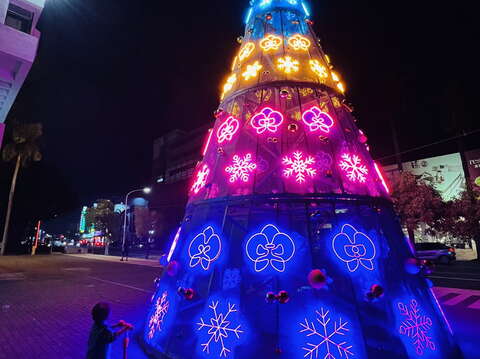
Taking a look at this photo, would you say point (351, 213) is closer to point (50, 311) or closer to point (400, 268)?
point (400, 268)

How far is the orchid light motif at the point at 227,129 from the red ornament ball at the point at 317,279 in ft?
11.8

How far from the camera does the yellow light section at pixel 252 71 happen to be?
7.07m

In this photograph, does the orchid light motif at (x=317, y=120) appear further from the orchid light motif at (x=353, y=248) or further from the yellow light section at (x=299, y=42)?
the orchid light motif at (x=353, y=248)

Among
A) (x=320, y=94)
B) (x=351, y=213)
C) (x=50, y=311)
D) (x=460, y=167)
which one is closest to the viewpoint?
(x=351, y=213)

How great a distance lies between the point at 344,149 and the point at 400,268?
256 centimetres

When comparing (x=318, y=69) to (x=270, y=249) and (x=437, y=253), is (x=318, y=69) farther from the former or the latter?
(x=437, y=253)

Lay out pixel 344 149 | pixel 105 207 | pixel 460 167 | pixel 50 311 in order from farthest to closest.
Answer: pixel 105 207 < pixel 460 167 < pixel 50 311 < pixel 344 149

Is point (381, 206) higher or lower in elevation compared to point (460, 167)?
lower

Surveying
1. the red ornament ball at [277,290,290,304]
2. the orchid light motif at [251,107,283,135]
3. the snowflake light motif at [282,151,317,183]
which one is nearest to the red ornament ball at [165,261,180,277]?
the red ornament ball at [277,290,290,304]

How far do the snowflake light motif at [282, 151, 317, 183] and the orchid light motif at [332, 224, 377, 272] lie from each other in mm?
1223

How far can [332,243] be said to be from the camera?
4.78 m

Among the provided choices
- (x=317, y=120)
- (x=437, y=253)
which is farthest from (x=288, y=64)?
(x=437, y=253)

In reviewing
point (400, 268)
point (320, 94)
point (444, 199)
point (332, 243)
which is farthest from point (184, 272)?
point (444, 199)

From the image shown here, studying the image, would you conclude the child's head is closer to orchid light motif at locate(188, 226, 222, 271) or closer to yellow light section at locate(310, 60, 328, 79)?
orchid light motif at locate(188, 226, 222, 271)
